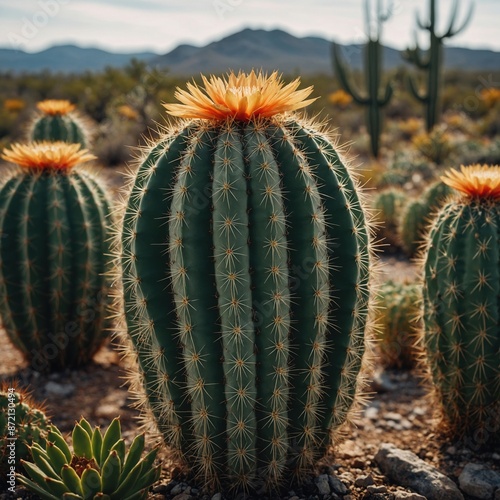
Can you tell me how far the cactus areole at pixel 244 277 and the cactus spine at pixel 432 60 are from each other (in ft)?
43.0

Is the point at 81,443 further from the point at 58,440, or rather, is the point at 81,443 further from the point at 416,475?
the point at 416,475

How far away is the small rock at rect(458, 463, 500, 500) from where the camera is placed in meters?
3.04

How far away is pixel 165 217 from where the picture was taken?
266 cm

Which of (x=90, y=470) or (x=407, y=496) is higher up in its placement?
(x=90, y=470)

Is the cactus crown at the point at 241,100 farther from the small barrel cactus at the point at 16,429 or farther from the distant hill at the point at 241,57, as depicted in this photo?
the distant hill at the point at 241,57

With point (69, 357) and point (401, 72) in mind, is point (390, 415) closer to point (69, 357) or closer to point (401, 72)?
point (69, 357)

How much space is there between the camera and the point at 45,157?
4336 mm

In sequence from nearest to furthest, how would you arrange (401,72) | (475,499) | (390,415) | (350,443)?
(475,499), (350,443), (390,415), (401,72)

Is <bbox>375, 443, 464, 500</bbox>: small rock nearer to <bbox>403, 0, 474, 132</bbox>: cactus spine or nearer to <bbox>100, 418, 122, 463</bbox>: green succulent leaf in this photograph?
<bbox>100, 418, 122, 463</bbox>: green succulent leaf

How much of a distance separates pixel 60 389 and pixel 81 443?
1.80 meters

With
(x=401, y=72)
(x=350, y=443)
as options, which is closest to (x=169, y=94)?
(x=401, y=72)

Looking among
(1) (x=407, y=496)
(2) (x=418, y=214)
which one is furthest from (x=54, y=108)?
(1) (x=407, y=496)

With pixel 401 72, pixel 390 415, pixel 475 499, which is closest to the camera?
pixel 475 499

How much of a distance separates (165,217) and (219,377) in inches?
28.7
